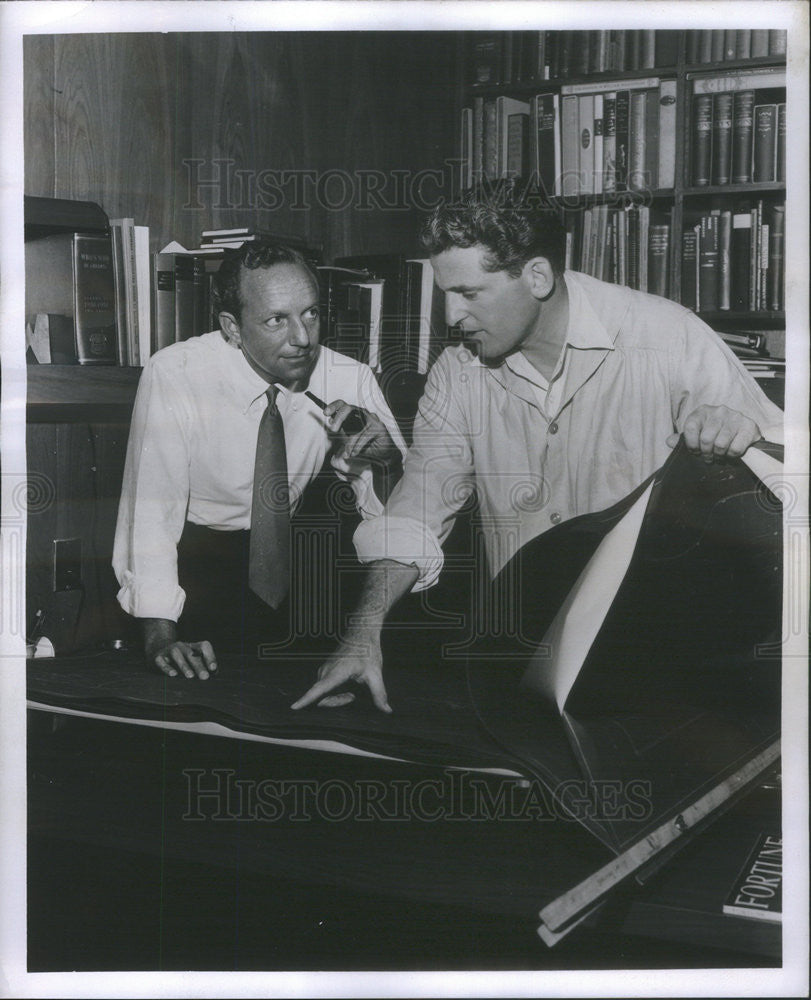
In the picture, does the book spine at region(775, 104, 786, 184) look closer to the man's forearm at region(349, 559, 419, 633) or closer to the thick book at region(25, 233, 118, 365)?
the man's forearm at region(349, 559, 419, 633)

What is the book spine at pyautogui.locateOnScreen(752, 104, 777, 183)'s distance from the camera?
68.4 inches

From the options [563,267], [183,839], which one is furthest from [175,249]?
[183,839]

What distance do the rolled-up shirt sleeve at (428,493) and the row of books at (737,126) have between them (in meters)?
0.59

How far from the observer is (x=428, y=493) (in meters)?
1.77

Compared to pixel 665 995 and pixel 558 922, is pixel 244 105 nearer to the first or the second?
pixel 558 922

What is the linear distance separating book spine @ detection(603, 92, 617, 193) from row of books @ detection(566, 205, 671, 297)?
0.15 ft

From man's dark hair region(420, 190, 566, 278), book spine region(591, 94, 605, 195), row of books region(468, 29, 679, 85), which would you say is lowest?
man's dark hair region(420, 190, 566, 278)

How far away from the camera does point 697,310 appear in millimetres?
1745

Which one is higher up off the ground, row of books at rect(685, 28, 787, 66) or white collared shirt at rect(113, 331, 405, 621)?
row of books at rect(685, 28, 787, 66)

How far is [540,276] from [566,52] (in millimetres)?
406

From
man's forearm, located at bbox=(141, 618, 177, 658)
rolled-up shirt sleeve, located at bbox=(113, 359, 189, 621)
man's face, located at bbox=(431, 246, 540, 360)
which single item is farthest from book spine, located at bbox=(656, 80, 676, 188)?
man's forearm, located at bbox=(141, 618, 177, 658)

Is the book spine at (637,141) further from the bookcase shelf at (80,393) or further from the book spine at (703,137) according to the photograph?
the bookcase shelf at (80,393)

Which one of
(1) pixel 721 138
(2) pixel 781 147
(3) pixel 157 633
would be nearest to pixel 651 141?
(1) pixel 721 138

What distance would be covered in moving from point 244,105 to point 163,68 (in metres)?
0.16
